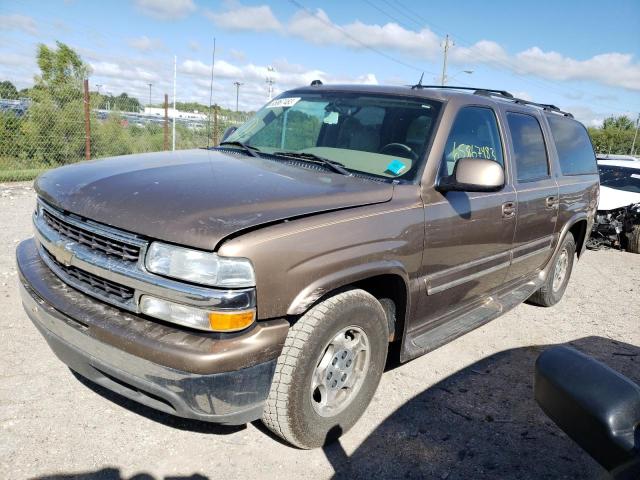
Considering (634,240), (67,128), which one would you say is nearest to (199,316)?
(634,240)

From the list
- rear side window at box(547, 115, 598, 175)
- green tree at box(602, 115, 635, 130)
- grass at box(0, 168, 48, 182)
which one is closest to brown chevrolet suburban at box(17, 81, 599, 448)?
rear side window at box(547, 115, 598, 175)

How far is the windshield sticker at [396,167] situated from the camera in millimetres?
3092

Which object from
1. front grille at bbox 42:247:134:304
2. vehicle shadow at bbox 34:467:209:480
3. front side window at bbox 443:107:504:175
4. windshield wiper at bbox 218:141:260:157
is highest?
front side window at bbox 443:107:504:175

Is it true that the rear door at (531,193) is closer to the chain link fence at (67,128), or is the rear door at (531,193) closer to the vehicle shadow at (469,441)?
the vehicle shadow at (469,441)

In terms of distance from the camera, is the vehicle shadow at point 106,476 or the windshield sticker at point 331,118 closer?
the vehicle shadow at point 106,476

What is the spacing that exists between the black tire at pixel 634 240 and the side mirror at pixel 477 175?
738cm

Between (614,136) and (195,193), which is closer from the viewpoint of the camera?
(195,193)

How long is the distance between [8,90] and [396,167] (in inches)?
422

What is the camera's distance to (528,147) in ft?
13.8

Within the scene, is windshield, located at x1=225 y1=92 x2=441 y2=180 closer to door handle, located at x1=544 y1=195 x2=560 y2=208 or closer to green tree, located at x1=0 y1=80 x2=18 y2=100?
door handle, located at x1=544 y1=195 x2=560 y2=208

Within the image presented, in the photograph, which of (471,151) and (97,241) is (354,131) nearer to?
(471,151)

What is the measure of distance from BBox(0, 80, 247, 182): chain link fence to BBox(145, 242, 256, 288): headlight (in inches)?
374

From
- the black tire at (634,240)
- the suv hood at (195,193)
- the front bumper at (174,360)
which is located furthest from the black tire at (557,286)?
the black tire at (634,240)

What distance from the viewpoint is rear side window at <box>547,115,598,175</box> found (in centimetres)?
479
